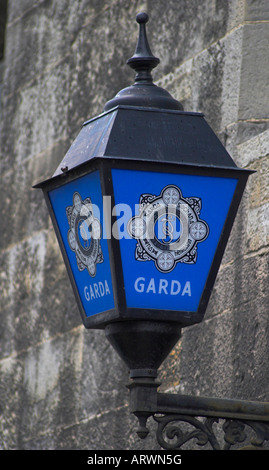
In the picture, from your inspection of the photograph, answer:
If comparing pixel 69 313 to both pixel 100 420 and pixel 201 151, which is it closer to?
pixel 100 420

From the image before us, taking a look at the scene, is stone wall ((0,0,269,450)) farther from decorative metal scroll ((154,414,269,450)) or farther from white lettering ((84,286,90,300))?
white lettering ((84,286,90,300))

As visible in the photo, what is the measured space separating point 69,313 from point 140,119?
1.81 metres

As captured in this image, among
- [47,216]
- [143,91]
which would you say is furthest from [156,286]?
[47,216]

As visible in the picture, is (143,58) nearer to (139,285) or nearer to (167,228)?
(167,228)

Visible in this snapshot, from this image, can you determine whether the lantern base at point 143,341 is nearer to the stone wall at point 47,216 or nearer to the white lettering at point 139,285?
the white lettering at point 139,285

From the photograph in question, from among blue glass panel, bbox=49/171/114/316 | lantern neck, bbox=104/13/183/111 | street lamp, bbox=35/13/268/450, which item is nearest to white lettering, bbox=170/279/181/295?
street lamp, bbox=35/13/268/450

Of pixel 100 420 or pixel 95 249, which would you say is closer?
pixel 95 249

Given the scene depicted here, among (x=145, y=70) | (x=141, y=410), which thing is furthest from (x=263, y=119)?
(x=141, y=410)

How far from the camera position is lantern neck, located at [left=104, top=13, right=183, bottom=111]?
7.93 feet

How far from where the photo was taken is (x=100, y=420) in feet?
12.1

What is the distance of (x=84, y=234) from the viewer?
232 cm

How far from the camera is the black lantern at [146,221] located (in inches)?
87.0

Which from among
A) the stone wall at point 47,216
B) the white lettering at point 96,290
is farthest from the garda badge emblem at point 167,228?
the stone wall at point 47,216

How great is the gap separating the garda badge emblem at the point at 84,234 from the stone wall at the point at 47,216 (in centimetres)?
71
